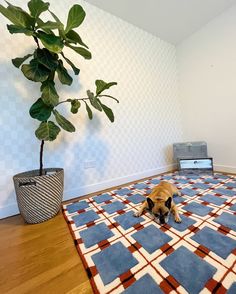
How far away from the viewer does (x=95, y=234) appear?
3.77ft

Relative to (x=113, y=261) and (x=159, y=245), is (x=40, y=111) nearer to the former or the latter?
(x=113, y=261)

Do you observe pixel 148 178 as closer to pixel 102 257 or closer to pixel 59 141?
pixel 59 141

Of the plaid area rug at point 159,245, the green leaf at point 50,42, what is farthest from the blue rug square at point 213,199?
the green leaf at point 50,42

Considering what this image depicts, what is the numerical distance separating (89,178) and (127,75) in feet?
5.38

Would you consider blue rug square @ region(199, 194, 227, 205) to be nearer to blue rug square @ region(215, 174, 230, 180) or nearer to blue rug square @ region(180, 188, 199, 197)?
blue rug square @ region(180, 188, 199, 197)

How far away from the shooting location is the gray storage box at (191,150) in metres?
2.45

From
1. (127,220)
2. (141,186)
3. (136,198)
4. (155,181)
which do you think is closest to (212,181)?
(155,181)

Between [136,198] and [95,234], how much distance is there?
687 millimetres

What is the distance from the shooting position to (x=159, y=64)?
2.74 meters

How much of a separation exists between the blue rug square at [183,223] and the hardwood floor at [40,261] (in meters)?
0.70

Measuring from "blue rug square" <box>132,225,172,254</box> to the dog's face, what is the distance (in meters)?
0.09

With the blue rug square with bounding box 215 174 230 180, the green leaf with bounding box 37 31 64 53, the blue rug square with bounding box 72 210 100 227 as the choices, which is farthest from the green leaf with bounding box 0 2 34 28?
the blue rug square with bounding box 215 174 230 180

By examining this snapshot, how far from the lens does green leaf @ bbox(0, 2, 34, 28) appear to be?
1050mm

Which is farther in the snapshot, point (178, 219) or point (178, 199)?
point (178, 199)
